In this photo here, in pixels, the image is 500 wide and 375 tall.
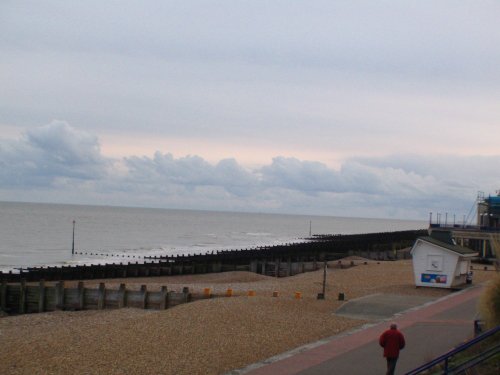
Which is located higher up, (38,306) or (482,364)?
(482,364)

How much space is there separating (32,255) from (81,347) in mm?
50651

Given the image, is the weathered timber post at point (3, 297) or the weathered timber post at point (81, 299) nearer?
the weathered timber post at point (81, 299)

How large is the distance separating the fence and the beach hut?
910 centimetres

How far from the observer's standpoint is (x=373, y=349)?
15125mm

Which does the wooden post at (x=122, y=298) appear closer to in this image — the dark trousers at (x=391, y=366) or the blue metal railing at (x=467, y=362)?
the dark trousers at (x=391, y=366)

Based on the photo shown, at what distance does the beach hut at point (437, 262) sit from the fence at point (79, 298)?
910 centimetres

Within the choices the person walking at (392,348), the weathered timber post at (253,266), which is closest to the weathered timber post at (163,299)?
the person walking at (392,348)

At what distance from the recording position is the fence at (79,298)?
24.7 meters

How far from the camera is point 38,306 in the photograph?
28.3m

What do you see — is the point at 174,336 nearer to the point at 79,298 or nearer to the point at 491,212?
the point at 79,298

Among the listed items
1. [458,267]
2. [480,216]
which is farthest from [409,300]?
[480,216]

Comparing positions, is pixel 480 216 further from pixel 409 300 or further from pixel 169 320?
pixel 169 320

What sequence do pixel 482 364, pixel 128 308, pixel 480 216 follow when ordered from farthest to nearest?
pixel 480 216 < pixel 128 308 < pixel 482 364

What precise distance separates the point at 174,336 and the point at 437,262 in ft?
43.6
